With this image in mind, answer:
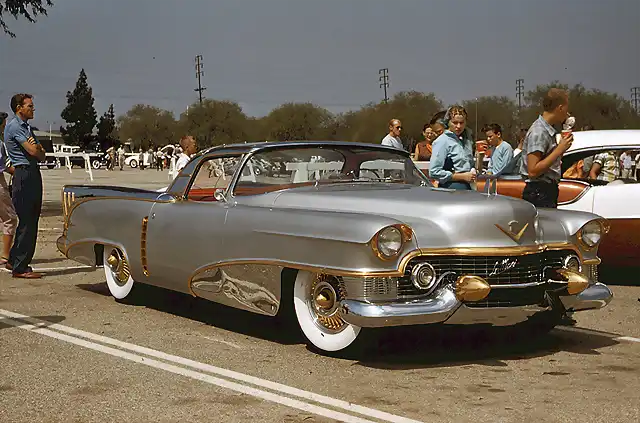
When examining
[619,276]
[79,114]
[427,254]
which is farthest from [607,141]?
[79,114]

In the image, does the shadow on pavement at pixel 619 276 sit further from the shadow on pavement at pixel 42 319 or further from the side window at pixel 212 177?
the shadow on pavement at pixel 42 319

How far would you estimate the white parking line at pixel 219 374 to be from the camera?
4.80m

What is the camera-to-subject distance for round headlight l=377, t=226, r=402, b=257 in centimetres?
570

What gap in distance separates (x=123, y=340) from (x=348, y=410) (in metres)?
2.34

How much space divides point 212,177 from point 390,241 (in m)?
2.21

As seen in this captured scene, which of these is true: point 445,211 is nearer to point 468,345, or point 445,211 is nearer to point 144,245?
point 468,345

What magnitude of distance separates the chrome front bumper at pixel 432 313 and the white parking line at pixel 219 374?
2.01ft

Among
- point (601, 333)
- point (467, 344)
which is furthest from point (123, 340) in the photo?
point (601, 333)

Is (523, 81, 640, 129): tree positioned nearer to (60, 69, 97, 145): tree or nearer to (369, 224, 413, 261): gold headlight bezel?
(369, 224, 413, 261): gold headlight bezel

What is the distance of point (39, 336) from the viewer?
22.4 feet

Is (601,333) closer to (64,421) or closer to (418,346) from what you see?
(418,346)

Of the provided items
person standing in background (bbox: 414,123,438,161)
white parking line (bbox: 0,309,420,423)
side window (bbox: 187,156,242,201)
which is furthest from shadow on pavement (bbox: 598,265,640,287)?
white parking line (bbox: 0,309,420,423)

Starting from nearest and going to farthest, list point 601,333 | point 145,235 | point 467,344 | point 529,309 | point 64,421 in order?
point 64,421
point 529,309
point 467,344
point 601,333
point 145,235

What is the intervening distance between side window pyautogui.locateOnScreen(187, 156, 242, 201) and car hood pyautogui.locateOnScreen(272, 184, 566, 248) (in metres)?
0.67
